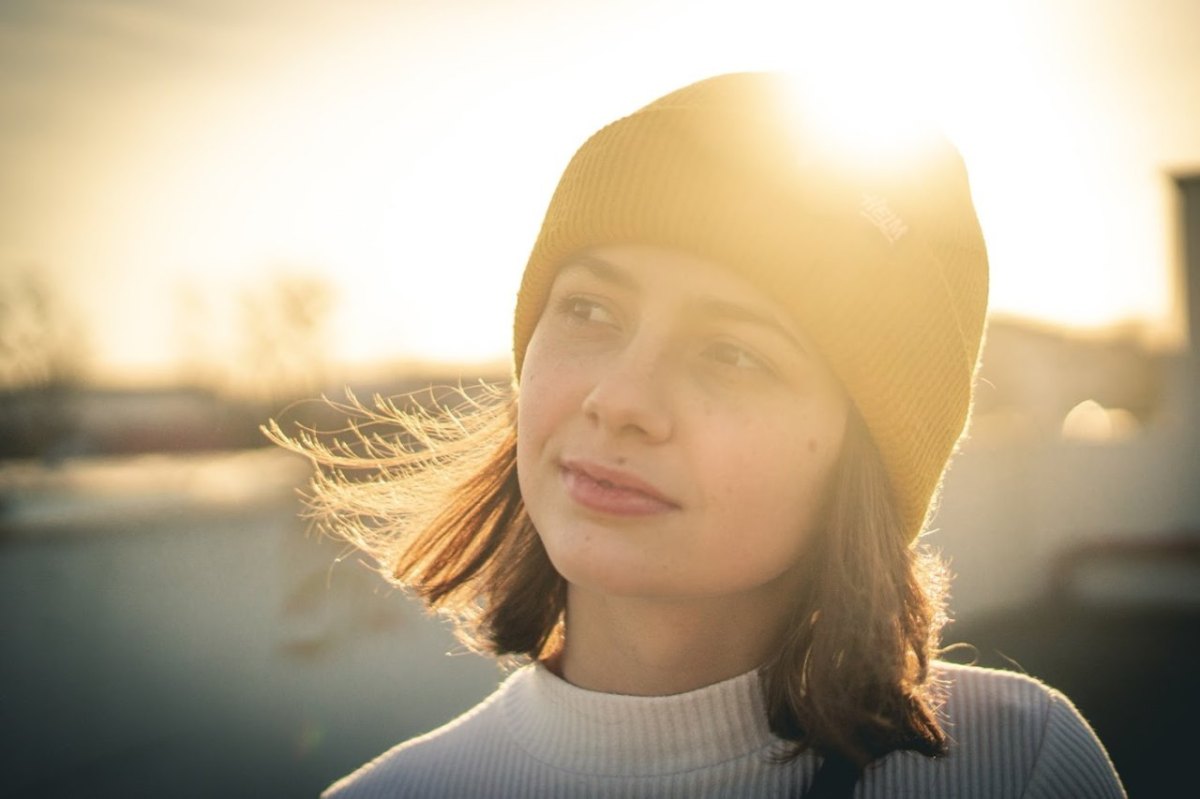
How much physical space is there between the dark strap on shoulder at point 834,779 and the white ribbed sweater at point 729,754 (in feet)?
0.10

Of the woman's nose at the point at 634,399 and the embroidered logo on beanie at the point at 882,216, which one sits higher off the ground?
the embroidered logo on beanie at the point at 882,216

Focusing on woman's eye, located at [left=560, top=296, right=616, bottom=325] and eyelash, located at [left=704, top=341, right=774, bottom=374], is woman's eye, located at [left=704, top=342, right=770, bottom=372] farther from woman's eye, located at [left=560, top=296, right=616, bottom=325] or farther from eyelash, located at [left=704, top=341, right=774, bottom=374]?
woman's eye, located at [left=560, top=296, right=616, bottom=325]

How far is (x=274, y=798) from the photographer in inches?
183

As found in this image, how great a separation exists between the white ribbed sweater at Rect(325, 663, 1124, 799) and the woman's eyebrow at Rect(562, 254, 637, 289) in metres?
0.78

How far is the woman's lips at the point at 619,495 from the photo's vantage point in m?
1.52

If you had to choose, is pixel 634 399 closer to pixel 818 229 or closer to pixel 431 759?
pixel 818 229

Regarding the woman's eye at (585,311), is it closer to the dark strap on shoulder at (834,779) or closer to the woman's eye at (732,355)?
the woman's eye at (732,355)

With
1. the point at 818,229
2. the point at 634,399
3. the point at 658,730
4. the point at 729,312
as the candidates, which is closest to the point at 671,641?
the point at 658,730

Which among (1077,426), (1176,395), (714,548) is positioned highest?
(714,548)

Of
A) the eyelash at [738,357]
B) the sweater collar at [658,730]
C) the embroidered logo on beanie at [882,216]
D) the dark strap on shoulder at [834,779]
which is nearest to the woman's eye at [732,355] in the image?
the eyelash at [738,357]

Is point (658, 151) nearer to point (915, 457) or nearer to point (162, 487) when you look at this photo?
point (915, 457)

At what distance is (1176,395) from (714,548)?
13.0m

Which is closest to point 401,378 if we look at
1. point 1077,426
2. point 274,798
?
point 1077,426

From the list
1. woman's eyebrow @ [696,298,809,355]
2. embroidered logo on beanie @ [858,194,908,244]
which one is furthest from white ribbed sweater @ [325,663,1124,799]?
embroidered logo on beanie @ [858,194,908,244]
